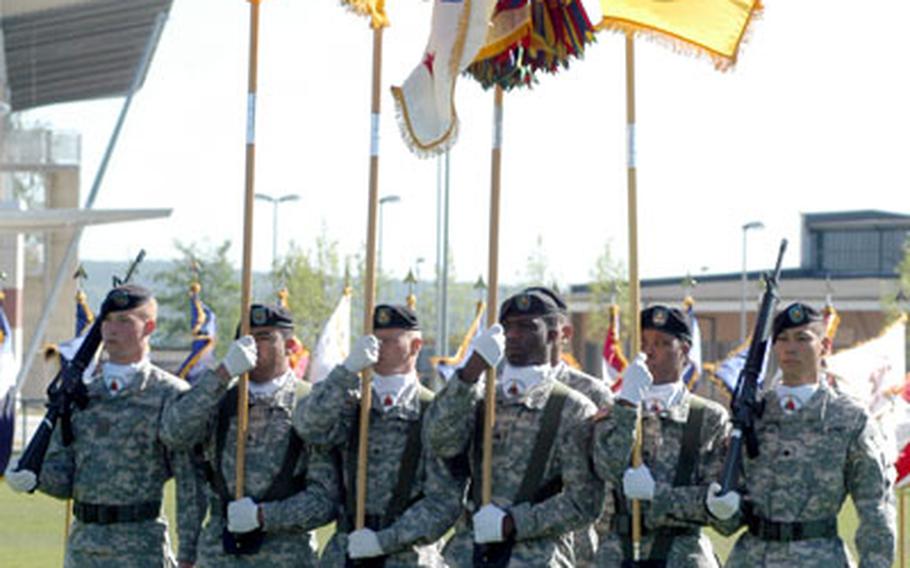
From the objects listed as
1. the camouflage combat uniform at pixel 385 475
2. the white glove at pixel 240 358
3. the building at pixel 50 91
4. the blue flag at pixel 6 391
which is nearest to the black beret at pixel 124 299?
the white glove at pixel 240 358

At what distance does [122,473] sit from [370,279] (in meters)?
1.49

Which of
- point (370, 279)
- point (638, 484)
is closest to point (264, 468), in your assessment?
point (370, 279)

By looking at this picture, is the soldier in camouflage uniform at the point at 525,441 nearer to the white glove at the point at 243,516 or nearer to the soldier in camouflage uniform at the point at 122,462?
the white glove at the point at 243,516

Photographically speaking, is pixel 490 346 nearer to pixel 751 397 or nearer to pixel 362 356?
pixel 362 356

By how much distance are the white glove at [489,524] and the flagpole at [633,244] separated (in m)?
0.65

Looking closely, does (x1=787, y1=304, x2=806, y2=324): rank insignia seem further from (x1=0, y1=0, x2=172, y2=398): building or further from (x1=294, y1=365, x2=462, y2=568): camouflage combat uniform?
(x1=0, y1=0, x2=172, y2=398): building

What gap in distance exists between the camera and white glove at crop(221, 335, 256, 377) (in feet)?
27.1

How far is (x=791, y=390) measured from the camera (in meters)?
7.89

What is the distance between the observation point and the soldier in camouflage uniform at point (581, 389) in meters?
8.20

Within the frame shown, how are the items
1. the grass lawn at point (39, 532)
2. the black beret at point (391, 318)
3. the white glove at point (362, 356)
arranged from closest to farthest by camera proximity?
1. the white glove at point (362, 356)
2. the black beret at point (391, 318)
3. the grass lawn at point (39, 532)

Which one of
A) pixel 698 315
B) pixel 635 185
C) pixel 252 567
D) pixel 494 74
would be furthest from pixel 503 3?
pixel 698 315

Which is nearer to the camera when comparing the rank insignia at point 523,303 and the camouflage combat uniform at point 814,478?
the camouflage combat uniform at point 814,478

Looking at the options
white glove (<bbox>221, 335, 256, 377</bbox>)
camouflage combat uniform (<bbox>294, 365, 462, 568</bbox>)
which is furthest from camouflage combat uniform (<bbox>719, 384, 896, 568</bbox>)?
white glove (<bbox>221, 335, 256, 377</bbox>)

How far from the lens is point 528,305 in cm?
794
